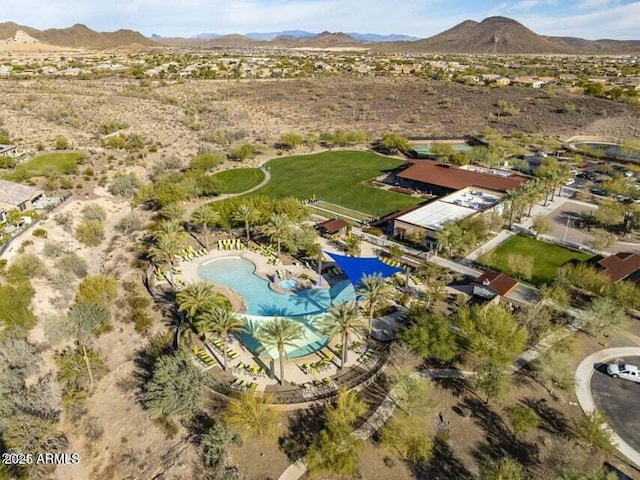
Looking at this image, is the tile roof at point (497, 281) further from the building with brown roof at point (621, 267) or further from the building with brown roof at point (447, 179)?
the building with brown roof at point (447, 179)

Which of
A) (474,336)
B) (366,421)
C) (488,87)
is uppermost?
(488,87)

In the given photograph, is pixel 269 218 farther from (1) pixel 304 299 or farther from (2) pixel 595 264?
(2) pixel 595 264

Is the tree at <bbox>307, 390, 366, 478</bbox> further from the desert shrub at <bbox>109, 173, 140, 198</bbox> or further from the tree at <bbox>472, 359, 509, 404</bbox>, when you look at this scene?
the desert shrub at <bbox>109, 173, 140, 198</bbox>

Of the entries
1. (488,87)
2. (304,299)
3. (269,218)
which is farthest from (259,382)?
(488,87)

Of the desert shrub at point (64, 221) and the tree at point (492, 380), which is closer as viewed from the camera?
the tree at point (492, 380)

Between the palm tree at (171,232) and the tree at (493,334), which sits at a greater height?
the palm tree at (171,232)

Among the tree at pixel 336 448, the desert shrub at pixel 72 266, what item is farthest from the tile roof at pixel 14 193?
the tree at pixel 336 448

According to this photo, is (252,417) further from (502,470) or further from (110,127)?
(110,127)
